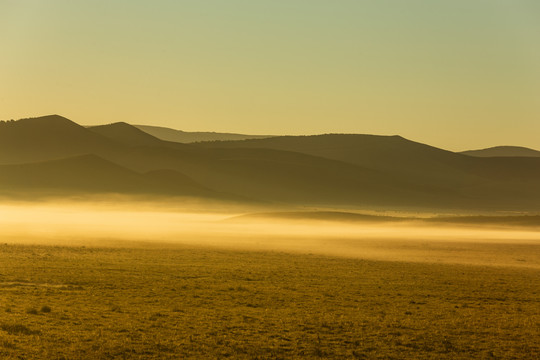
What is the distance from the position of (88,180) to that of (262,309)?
432 ft

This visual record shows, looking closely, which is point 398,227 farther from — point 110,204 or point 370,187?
point 370,187

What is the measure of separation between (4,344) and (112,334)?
273 centimetres

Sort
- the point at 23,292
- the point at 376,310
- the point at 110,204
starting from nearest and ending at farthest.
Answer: the point at 376,310
the point at 23,292
the point at 110,204

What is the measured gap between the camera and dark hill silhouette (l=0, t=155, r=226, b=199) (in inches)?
5758

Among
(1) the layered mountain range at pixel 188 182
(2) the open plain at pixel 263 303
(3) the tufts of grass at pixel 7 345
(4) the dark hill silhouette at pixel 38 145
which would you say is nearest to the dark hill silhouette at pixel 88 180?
(1) the layered mountain range at pixel 188 182

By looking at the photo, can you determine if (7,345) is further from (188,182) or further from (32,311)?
(188,182)

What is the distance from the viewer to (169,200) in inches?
5507

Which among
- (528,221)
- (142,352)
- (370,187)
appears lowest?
(142,352)

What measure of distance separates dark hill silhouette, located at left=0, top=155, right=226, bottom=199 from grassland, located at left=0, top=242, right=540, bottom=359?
107082 mm

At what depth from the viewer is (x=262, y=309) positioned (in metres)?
25.8

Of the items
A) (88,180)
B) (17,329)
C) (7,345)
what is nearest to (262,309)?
(17,329)

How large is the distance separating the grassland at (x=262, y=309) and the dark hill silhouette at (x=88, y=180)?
107082 millimetres

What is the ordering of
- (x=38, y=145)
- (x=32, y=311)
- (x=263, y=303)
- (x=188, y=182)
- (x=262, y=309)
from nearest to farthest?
(x=32, y=311) → (x=262, y=309) → (x=263, y=303) → (x=188, y=182) → (x=38, y=145)

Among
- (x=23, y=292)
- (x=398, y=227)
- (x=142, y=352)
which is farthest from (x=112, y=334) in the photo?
(x=398, y=227)
